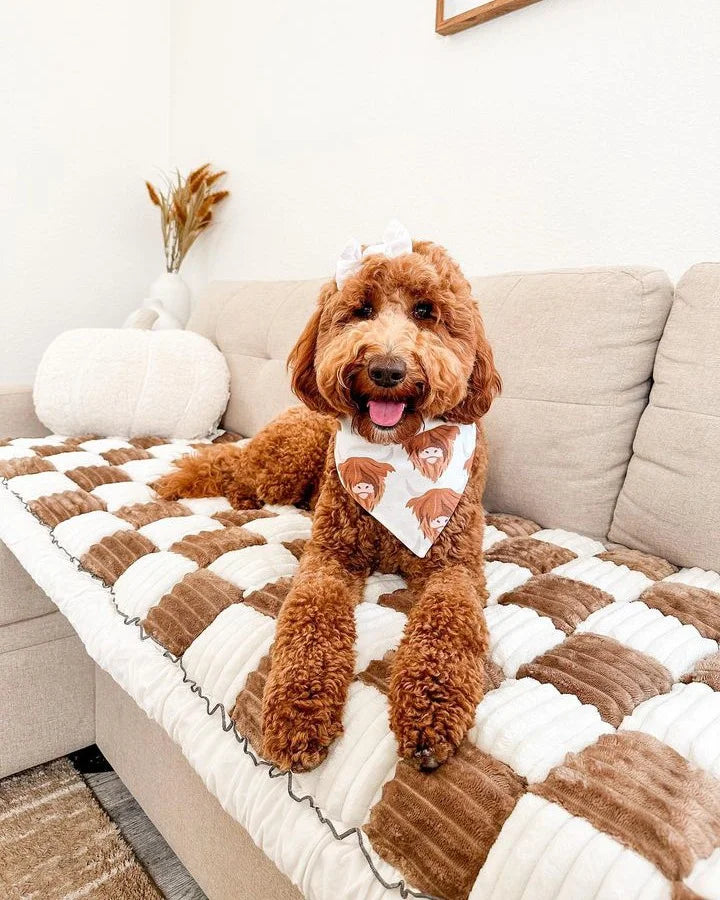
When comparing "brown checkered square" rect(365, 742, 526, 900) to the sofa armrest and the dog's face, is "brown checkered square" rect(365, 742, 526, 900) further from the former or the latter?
the sofa armrest

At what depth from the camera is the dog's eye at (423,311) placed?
2.99 ft

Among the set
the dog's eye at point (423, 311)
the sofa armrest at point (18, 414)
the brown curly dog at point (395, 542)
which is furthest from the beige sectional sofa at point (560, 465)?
the sofa armrest at point (18, 414)

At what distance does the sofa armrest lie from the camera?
1980 millimetres

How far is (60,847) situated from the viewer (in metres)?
1.20

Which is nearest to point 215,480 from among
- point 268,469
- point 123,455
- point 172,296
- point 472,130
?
point 268,469

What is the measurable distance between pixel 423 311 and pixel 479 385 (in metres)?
0.14

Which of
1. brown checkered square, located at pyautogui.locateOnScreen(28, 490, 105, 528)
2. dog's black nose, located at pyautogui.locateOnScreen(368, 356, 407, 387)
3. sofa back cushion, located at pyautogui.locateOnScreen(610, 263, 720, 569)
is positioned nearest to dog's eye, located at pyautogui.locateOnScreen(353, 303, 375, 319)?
dog's black nose, located at pyautogui.locateOnScreen(368, 356, 407, 387)

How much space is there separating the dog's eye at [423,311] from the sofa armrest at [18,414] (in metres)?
1.59

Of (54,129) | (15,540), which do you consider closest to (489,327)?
(15,540)

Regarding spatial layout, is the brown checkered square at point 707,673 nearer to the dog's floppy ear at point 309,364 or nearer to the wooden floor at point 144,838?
the dog's floppy ear at point 309,364

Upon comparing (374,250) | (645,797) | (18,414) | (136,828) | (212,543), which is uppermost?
(374,250)

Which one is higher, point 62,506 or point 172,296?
point 172,296

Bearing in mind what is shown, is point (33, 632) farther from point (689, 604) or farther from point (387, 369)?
point (689, 604)

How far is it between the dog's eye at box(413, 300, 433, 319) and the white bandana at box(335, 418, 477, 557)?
6.2 inches
